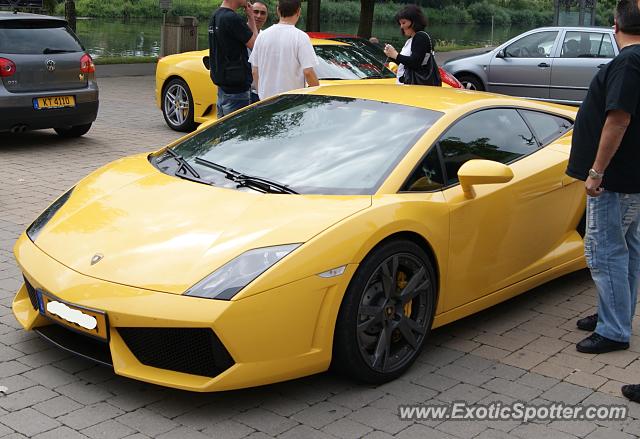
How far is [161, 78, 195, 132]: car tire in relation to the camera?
11633 mm

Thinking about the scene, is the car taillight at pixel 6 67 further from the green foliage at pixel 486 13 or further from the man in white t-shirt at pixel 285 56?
the green foliage at pixel 486 13

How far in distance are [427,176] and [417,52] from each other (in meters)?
4.08

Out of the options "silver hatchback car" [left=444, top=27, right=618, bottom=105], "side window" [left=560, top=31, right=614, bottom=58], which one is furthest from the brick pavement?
"side window" [left=560, top=31, right=614, bottom=58]

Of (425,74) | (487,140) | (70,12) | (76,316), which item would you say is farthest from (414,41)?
(70,12)

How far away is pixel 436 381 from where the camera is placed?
4.38 meters

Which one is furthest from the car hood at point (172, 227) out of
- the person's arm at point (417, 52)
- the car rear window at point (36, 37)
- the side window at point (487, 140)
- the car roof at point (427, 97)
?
the car rear window at point (36, 37)

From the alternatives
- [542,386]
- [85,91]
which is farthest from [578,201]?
[85,91]

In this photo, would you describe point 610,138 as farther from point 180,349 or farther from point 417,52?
point 417,52

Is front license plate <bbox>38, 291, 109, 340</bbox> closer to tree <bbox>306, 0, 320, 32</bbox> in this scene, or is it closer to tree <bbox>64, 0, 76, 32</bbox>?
tree <bbox>306, 0, 320, 32</bbox>

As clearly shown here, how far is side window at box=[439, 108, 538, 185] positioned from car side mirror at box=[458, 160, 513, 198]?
0.16 m

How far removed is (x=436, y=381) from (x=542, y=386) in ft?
1.67

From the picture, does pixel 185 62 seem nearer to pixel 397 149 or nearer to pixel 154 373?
pixel 397 149

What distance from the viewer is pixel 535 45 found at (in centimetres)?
1518

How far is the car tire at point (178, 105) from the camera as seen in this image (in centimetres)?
1163
